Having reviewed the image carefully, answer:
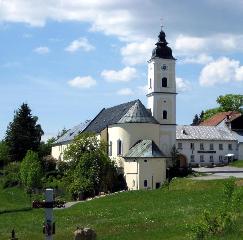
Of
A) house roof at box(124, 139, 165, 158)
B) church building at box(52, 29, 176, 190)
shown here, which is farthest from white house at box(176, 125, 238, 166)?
house roof at box(124, 139, 165, 158)

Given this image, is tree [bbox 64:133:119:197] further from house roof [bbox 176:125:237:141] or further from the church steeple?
house roof [bbox 176:125:237:141]

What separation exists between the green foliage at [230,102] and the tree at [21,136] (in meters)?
48.3

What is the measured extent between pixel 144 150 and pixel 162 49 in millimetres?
13559

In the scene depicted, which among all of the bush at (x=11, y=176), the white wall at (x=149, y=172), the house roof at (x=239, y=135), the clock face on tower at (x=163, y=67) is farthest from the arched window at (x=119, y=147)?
the house roof at (x=239, y=135)

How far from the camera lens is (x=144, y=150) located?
58.0m

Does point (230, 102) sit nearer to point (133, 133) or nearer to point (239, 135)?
point (239, 135)

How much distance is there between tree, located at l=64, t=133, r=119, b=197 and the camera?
188ft

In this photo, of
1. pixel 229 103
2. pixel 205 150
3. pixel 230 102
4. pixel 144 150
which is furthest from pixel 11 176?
pixel 230 102

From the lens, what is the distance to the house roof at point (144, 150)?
5703 centimetres

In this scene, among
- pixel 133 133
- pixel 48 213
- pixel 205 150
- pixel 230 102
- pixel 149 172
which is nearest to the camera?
pixel 48 213

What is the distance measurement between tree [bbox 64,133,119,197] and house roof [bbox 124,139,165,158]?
262cm

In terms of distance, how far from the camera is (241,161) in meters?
80.6

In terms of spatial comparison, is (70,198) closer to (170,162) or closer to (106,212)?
(170,162)

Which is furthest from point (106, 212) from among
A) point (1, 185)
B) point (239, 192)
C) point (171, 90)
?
point (1, 185)
